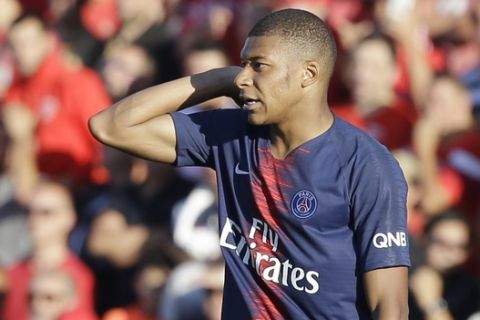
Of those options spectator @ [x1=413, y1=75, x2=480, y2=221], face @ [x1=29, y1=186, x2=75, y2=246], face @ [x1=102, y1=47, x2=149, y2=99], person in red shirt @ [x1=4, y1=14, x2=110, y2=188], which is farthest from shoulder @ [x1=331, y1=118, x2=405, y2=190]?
person in red shirt @ [x1=4, y1=14, x2=110, y2=188]

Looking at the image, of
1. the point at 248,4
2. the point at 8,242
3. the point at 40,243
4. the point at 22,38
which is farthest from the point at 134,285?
the point at 22,38

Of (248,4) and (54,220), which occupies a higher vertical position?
(248,4)

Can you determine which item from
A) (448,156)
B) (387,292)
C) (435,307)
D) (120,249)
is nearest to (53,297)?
(120,249)

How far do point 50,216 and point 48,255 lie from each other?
1.00ft

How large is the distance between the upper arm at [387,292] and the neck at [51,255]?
4106 millimetres

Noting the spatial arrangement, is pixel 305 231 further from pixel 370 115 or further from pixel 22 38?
pixel 22 38

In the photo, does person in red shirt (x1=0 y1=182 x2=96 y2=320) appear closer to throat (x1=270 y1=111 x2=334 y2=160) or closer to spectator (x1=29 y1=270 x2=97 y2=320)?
spectator (x1=29 y1=270 x2=97 y2=320)

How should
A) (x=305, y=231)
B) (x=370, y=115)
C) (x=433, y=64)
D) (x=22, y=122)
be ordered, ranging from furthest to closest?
(x=22, y=122) < (x=433, y=64) < (x=370, y=115) < (x=305, y=231)

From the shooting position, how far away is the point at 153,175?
9203 millimetres

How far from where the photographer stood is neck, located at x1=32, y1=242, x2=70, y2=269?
876cm

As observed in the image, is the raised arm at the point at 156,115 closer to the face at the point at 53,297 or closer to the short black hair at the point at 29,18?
the face at the point at 53,297

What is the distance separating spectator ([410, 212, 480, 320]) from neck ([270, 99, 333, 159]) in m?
2.72

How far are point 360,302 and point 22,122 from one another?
6.45 m

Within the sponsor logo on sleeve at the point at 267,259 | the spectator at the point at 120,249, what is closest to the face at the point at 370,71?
the spectator at the point at 120,249
